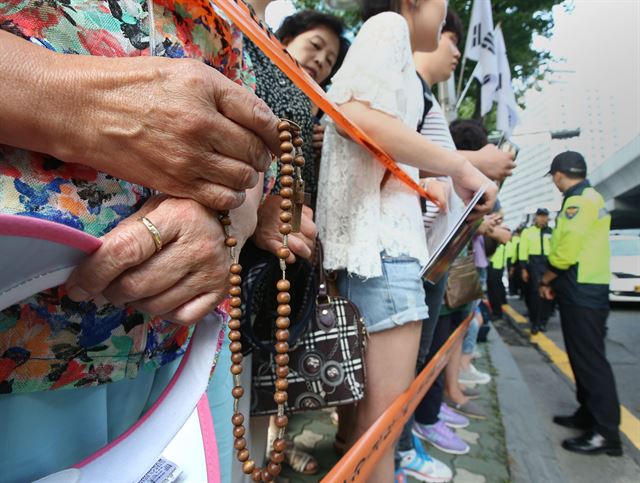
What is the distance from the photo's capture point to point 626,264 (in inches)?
73.3

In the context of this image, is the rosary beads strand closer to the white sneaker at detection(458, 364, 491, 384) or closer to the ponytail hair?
the ponytail hair

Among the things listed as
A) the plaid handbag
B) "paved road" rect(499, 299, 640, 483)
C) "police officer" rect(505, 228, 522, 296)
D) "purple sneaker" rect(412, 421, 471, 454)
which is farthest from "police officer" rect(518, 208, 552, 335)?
the plaid handbag

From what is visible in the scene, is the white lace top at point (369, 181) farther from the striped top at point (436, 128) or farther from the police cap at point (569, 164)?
the police cap at point (569, 164)

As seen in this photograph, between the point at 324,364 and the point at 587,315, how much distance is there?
2121mm

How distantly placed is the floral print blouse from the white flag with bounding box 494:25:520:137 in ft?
9.21

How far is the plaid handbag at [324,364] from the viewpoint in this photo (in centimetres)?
113

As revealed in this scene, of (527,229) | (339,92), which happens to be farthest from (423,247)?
(527,229)

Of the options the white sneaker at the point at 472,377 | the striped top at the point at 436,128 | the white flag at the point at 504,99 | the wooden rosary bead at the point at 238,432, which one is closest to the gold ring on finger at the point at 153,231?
the wooden rosary bead at the point at 238,432

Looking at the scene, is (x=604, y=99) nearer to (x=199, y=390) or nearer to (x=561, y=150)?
(x=561, y=150)

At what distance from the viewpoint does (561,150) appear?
1.77 metres

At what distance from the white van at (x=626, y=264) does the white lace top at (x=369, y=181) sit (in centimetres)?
97

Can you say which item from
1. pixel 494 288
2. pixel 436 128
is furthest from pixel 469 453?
pixel 494 288

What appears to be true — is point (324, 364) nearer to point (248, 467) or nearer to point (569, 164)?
point (248, 467)

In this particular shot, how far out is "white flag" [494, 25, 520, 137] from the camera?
127 inches
